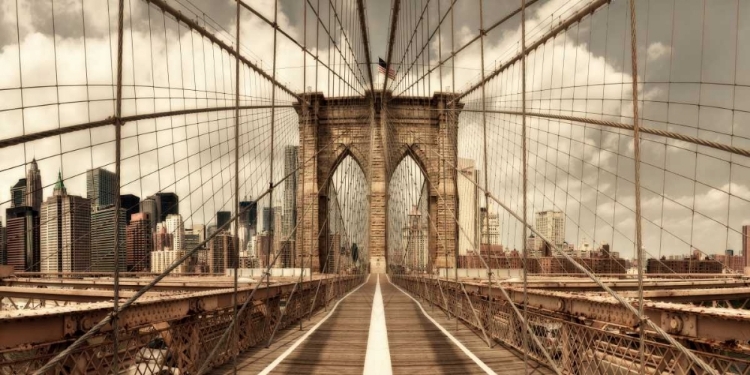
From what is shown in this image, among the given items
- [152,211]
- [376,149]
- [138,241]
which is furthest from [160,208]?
[376,149]

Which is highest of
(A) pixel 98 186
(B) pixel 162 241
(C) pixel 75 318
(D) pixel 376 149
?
(D) pixel 376 149

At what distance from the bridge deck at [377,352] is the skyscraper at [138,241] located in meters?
5.97

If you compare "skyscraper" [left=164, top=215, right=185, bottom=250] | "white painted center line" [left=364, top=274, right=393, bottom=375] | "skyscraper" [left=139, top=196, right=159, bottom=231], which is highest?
"skyscraper" [left=139, top=196, right=159, bottom=231]

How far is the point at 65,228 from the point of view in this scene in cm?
1251

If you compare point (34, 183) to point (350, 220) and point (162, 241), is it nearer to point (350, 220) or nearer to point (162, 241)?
point (162, 241)

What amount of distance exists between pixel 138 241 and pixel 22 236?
470 centimetres

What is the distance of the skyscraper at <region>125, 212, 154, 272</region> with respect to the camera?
13844 mm

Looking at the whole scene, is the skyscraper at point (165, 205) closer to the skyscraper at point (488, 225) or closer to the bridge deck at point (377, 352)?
the bridge deck at point (377, 352)

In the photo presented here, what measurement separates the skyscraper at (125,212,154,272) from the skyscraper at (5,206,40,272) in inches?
92.8

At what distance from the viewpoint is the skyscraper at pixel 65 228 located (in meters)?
11.1

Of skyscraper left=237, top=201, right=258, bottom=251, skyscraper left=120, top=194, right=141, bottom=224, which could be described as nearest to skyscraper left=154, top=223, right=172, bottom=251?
skyscraper left=120, top=194, right=141, bottom=224

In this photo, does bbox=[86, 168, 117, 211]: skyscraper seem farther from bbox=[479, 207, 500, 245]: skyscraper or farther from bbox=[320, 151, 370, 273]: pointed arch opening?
bbox=[320, 151, 370, 273]: pointed arch opening

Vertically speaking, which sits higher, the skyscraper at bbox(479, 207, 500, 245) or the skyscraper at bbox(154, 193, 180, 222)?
the skyscraper at bbox(154, 193, 180, 222)

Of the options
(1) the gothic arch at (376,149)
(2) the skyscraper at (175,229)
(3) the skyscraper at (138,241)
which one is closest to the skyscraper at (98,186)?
(3) the skyscraper at (138,241)
